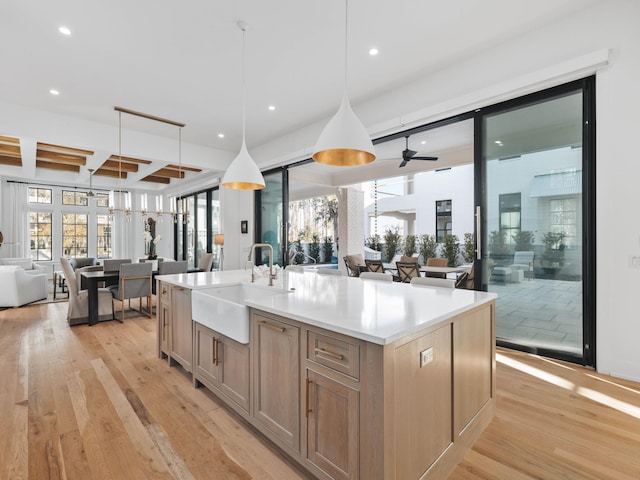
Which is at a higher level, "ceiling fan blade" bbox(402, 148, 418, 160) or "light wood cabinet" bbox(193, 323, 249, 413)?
"ceiling fan blade" bbox(402, 148, 418, 160)

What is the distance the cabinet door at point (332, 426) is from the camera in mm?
1277

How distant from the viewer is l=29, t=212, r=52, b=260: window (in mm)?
8578

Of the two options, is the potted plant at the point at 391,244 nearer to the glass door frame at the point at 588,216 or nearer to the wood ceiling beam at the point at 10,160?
the glass door frame at the point at 588,216

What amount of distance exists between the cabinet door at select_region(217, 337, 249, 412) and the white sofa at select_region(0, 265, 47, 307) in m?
5.37

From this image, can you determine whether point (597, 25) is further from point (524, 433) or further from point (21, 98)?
point (21, 98)

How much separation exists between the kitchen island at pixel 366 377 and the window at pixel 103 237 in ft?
31.2

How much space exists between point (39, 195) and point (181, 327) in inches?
355

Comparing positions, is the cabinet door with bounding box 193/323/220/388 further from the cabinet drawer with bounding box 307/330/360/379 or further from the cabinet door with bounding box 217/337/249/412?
the cabinet drawer with bounding box 307/330/360/379

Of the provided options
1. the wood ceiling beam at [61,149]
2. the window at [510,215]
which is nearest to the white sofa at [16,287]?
the wood ceiling beam at [61,149]

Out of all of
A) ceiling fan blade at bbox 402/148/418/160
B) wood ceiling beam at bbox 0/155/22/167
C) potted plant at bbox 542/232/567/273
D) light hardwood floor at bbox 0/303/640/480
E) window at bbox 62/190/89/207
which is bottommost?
light hardwood floor at bbox 0/303/640/480

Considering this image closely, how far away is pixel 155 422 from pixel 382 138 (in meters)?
3.99

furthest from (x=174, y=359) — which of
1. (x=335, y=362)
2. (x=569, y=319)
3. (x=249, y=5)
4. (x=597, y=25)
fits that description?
(x=597, y=25)

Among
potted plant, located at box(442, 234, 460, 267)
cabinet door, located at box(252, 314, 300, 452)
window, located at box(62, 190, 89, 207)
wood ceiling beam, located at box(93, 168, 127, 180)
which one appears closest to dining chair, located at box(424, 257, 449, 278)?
potted plant, located at box(442, 234, 460, 267)

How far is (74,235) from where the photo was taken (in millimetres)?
9234
